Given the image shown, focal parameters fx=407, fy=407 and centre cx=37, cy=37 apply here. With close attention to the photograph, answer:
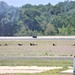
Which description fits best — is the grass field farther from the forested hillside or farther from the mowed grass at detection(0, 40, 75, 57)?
the forested hillside

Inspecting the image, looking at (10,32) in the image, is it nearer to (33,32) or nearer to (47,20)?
(33,32)

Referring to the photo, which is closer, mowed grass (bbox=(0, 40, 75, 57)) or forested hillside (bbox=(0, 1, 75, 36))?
mowed grass (bbox=(0, 40, 75, 57))

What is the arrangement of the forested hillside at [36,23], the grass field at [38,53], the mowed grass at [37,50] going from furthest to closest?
the forested hillside at [36,23], the mowed grass at [37,50], the grass field at [38,53]

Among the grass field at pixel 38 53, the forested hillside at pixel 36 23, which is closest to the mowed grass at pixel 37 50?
the grass field at pixel 38 53

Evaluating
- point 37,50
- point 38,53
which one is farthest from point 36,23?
point 38,53

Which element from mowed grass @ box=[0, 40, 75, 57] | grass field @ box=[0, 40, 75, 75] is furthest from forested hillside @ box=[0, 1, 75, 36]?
grass field @ box=[0, 40, 75, 75]

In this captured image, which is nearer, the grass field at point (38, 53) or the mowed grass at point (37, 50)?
the grass field at point (38, 53)

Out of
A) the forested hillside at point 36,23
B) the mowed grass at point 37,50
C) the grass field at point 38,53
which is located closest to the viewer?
the grass field at point 38,53

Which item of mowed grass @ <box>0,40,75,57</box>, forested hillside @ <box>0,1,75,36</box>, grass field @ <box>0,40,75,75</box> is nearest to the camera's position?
grass field @ <box>0,40,75,75</box>

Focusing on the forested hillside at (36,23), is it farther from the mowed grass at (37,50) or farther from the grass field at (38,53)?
the grass field at (38,53)

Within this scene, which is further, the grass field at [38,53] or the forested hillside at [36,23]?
the forested hillside at [36,23]

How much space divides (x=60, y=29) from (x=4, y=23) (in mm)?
20640

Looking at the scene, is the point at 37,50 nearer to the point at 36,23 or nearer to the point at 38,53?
the point at 38,53

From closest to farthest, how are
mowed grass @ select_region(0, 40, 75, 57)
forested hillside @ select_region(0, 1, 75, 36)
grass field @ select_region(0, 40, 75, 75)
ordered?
1. grass field @ select_region(0, 40, 75, 75)
2. mowed grass @ select_region(0, 40, 75, 57)
3. forested hillside @ select_region(0, 1, 75, 36)
